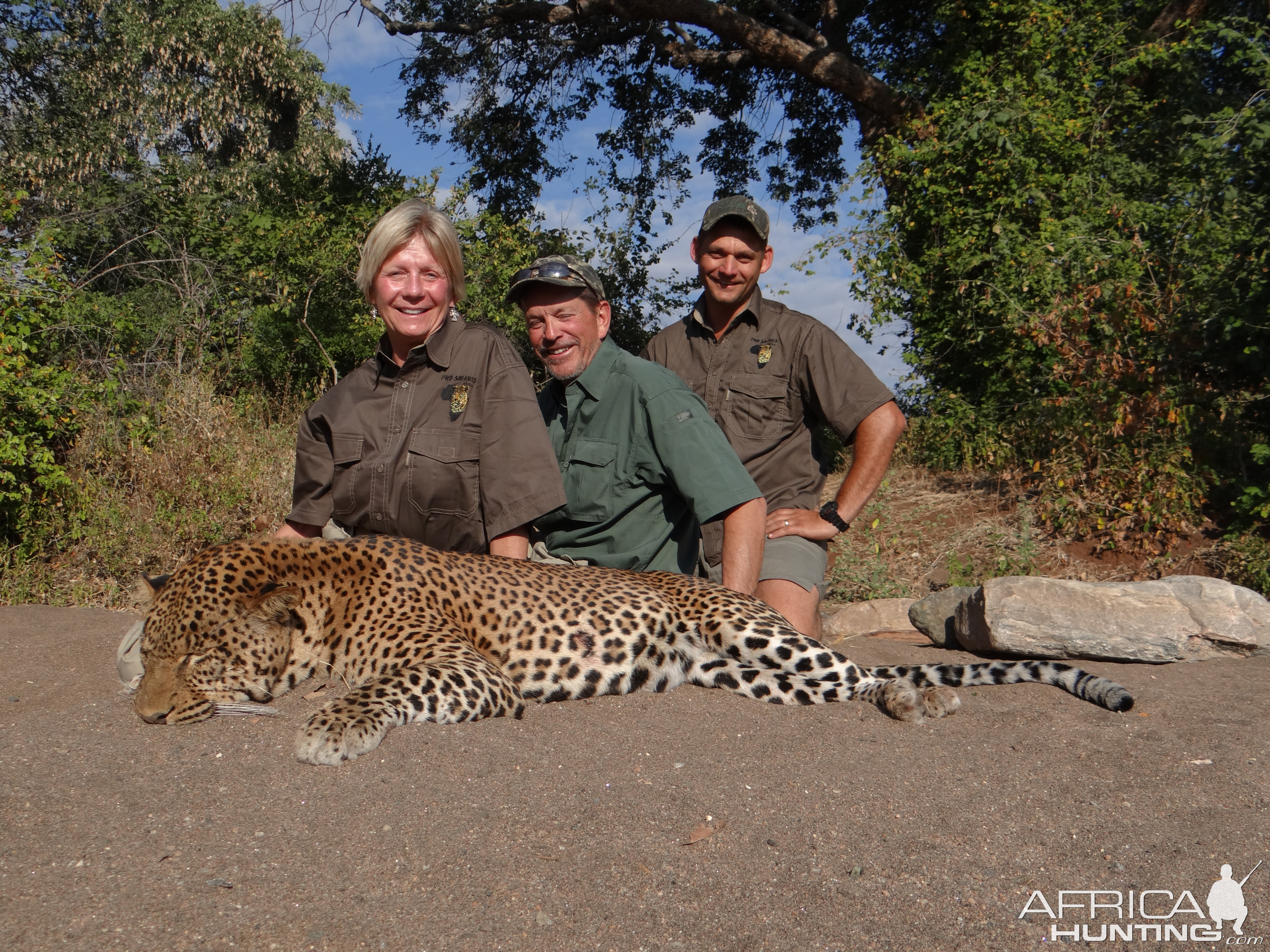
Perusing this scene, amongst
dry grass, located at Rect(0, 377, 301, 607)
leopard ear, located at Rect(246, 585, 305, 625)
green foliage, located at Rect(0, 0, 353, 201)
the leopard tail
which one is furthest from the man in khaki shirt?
green foliage, located at Rect(0, 0, 353, 201)

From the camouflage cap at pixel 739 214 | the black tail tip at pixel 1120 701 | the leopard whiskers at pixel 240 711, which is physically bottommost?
the leopard whiskers at pixel 240 711

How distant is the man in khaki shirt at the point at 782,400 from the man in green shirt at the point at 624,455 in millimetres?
539

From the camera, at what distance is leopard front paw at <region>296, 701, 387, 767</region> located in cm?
312

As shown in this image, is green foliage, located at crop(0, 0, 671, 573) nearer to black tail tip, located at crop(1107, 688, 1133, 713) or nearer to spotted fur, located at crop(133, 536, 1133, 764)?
spotted fur, located at crop(133, 536, 1133, 764)

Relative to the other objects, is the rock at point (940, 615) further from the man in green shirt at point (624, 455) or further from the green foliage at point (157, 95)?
the green foliage at point (157, 95)

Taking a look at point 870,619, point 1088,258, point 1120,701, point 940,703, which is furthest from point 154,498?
point 1088,258

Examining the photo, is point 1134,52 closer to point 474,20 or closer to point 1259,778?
point 474,20

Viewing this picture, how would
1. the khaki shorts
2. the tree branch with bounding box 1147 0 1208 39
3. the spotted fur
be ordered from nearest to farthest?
the spotted fur, the khaki shorts, the tree branch with bounding box 1147 0 1208 39

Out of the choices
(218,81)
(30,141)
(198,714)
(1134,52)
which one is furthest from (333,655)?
(218,81)

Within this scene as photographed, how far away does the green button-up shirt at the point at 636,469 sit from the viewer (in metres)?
4.39

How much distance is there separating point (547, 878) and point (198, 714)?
1.78 metres

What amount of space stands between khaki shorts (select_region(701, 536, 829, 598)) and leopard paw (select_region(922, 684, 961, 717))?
1.23m

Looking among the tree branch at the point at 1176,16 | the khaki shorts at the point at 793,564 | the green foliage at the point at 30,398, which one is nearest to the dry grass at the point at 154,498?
the green foliage at the point at 30,398

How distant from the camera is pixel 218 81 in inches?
750
